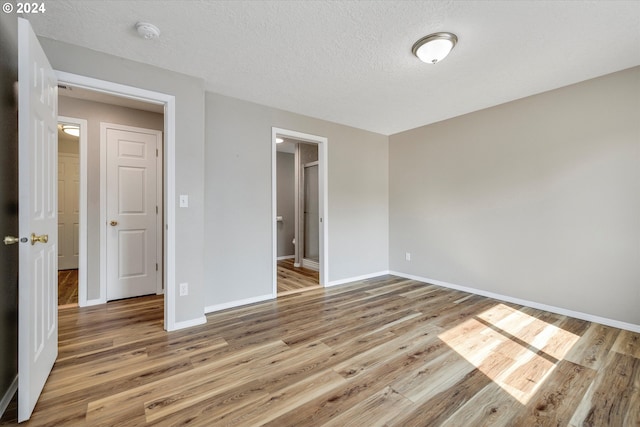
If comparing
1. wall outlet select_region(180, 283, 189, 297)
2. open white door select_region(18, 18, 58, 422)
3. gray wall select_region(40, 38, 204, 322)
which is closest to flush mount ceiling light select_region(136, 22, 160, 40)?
gray wall select_region(40, 38, 204, 322)

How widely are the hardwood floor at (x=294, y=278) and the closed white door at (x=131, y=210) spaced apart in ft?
5.76

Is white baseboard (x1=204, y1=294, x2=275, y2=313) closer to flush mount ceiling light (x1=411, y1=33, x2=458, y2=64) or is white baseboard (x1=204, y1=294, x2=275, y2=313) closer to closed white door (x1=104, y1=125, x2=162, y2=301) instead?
closed white door (x1=104, y1=125, x2=162, y2=301)

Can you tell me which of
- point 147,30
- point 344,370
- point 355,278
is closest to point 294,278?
point 355,278

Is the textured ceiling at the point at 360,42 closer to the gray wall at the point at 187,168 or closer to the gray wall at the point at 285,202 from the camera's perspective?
the gray wall at the point at 187,168

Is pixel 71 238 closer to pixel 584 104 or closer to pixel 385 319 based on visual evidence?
pixel 385 319

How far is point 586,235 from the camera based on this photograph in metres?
2.79

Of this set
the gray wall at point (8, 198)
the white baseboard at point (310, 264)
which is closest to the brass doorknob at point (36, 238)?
the gray wall at point (8, 198)

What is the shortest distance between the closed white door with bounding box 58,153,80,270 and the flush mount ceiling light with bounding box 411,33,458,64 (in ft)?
20.6

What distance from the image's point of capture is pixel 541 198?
3078 mm

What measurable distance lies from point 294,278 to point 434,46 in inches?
143

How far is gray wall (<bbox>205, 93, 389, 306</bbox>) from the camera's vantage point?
3.07 meters

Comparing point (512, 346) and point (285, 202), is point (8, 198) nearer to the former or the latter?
point (512, 346)

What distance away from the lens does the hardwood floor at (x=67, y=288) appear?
3334mm

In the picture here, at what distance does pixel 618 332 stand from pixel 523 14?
9.24 feet
